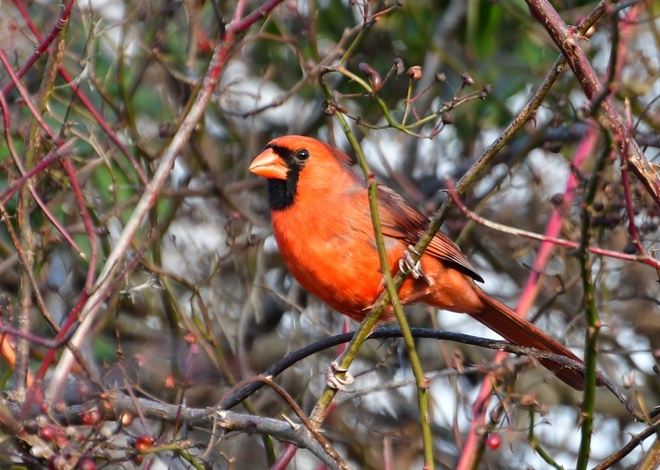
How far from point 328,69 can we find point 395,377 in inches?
104

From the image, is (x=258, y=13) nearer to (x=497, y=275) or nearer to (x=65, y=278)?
(x=65, y=278)

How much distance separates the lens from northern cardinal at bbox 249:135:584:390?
348cm

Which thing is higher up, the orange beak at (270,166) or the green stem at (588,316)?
the orange beak at (270,166)

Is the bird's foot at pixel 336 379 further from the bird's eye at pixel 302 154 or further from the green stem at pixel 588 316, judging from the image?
the bird's eye at pixel 302 154

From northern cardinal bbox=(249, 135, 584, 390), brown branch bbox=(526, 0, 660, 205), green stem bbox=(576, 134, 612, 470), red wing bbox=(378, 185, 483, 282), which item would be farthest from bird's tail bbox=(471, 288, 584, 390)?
green stem bbox=(576, 134, 612, 470)

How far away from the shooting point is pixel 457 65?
5.00 metres

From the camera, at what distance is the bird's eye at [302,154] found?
12.4ft

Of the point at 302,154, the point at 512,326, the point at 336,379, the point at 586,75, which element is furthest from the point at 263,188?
the point at 586,75

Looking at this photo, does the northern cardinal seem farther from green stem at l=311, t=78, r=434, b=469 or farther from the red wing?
green stem at l=311, t=78, r=434, b=469

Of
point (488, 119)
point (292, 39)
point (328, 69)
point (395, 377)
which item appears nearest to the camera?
point (328, 69)

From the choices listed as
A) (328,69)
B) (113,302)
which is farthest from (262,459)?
(328,69)


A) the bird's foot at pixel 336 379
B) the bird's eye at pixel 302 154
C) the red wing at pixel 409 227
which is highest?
the bird's eye at pixel 302 154

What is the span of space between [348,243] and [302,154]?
46 cm

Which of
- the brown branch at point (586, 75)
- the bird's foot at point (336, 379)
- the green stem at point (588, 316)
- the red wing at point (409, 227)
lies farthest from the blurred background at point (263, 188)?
the green stem at point (588, 316)
